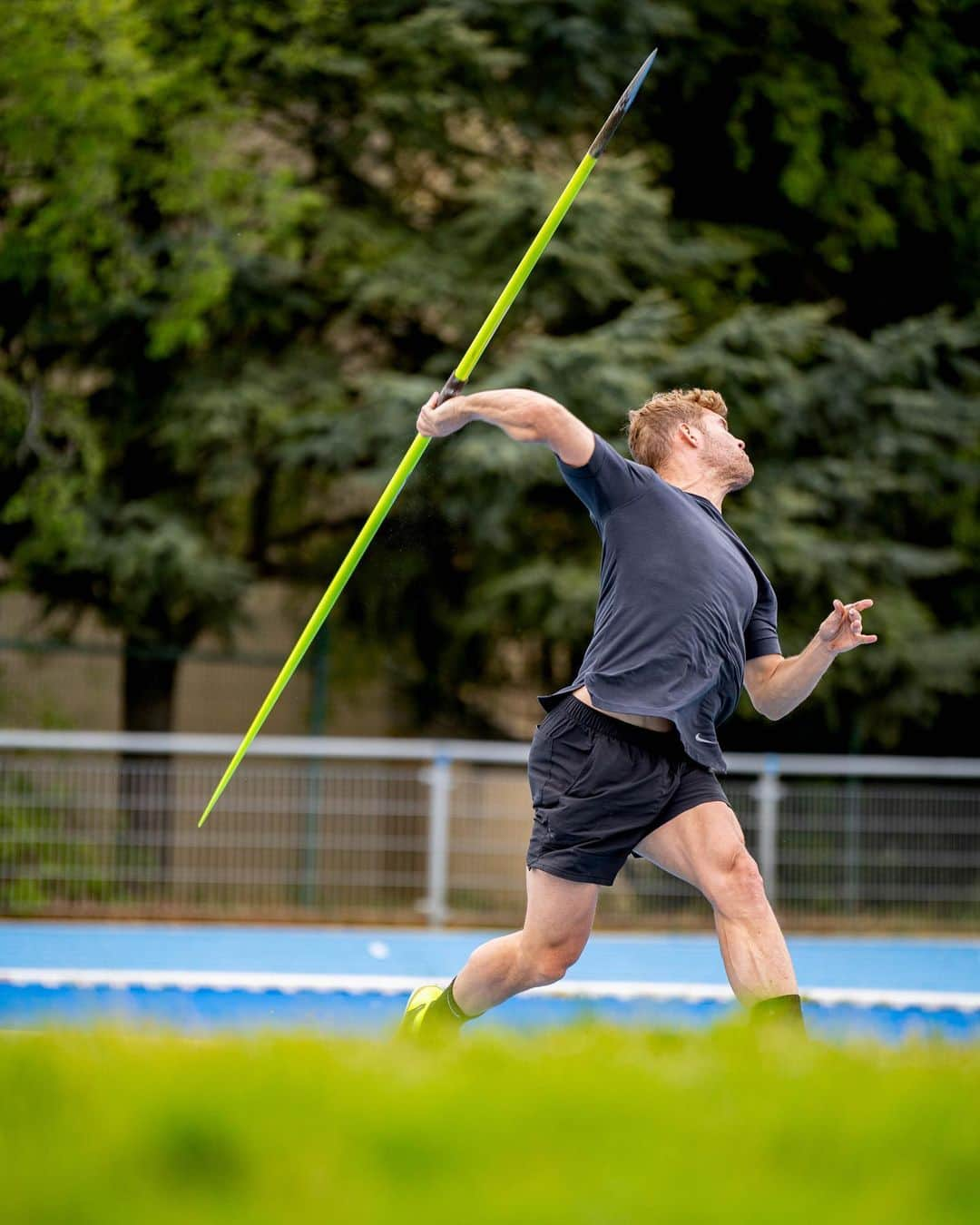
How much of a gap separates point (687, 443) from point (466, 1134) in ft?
11.4

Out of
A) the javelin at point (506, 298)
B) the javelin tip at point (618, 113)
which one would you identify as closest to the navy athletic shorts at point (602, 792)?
the javelin at point (506, 298)

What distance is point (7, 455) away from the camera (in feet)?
45.3

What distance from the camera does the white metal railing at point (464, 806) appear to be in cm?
1218

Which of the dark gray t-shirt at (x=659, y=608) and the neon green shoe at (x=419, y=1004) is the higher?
the dark gray t-shirt at (x=659, y=608)

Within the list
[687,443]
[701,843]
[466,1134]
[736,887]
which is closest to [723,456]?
[687,443]

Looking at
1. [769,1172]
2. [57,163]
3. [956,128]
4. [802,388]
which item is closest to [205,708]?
[57,163]

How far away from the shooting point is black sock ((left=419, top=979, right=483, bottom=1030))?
4.85 m

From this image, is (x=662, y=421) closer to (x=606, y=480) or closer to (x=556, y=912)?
(x=606, y=480)

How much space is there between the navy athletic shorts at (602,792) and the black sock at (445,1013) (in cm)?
49

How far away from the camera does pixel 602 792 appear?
4.69m

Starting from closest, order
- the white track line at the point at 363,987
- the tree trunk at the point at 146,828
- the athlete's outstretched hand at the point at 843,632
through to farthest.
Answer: the athlete's outstretched hand at the point at 843,632 < the white track line at the point at 363,987 < the tree trunk at the point at 146,828

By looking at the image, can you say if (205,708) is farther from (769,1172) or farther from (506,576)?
(769,1172)

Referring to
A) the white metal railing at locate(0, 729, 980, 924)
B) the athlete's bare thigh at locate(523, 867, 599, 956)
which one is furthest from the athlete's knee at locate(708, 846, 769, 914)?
the white metal railing at locate(0, 729, 980, 924)

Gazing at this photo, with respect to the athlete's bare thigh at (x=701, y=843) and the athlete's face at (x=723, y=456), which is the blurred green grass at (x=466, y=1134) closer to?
the athlete's bare thigh at (x=701, y=843)
